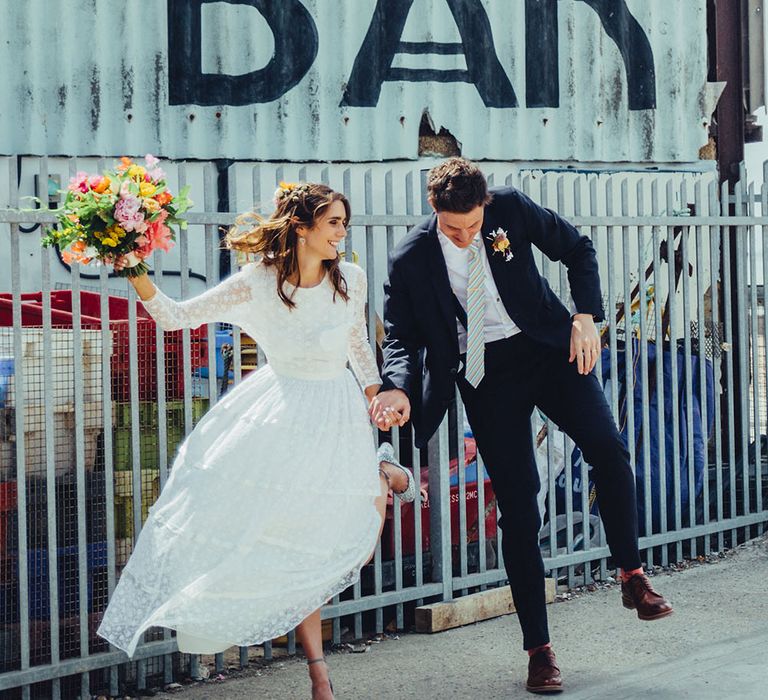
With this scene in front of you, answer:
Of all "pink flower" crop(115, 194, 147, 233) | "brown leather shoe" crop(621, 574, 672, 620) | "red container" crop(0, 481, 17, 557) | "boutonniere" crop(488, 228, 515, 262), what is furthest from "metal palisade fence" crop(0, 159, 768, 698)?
"brown leather shoe" crop(621, 574, 672, 620)

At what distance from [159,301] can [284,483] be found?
801mm

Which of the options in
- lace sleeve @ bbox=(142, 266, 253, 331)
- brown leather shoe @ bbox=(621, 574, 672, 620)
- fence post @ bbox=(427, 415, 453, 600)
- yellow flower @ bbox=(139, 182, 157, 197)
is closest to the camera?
yellow flower @ bbox=(139, 182, 157, 197)

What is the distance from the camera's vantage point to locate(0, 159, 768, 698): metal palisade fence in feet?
16.0

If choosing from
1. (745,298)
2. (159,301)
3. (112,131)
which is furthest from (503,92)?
(159,301)

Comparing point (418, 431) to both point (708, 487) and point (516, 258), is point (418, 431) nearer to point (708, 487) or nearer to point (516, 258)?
point (516, 258)

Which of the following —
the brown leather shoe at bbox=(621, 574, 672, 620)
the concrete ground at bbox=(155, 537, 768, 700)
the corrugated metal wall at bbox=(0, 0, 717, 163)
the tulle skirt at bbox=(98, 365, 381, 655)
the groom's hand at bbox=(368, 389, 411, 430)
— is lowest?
the concrete ground at bbox=(155, 537, 768, 700)

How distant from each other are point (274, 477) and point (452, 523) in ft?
7.52

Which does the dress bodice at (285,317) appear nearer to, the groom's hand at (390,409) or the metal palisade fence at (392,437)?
the groom's hand at (390,409)

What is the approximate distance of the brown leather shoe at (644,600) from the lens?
467 cm

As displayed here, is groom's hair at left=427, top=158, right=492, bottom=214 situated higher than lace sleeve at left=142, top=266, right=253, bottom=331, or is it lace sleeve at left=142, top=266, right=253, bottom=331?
groom's hair at left=427, top=158, right=492, bottom=214

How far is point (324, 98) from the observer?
796 cm

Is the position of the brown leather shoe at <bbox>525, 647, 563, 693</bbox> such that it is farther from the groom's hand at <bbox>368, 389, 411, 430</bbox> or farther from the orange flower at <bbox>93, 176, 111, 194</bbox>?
the orange flower at <bbox>93, 176, 111, 194</bbox>

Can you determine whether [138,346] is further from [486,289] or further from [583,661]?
[583,661]

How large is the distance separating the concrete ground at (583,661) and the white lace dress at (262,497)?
845 millimetres
